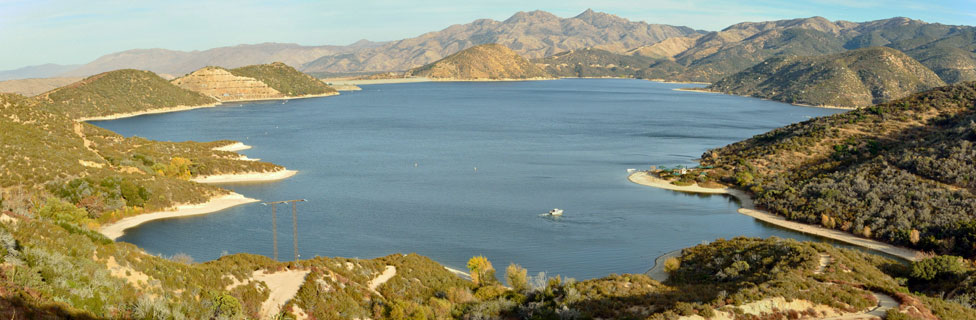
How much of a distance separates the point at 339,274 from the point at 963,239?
51518 mm

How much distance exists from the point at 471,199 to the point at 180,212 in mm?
29228

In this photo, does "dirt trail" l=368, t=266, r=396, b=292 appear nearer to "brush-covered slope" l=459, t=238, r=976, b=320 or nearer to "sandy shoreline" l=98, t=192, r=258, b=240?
"brush-covered slope" l=459, t=238, r=976, b=320

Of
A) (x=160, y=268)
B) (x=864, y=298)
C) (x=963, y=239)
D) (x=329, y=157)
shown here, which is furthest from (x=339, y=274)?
(x=329, y=157)

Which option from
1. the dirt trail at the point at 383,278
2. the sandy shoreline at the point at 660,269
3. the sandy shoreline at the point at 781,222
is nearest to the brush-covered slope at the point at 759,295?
the sandy shoreline at the point at 660,269

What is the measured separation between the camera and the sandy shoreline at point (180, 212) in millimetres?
58878

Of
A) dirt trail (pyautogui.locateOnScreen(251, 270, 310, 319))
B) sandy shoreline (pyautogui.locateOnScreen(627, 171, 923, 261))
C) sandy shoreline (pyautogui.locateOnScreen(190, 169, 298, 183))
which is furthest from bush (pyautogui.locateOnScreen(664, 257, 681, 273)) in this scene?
sandy shoreline (pyautogui.locateOnScreen(190, 169, 298, 183))

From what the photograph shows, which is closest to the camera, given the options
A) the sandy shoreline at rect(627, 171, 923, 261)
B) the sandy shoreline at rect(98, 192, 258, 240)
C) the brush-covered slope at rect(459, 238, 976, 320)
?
the brush-covered slope at rect(459, 238, 976, 320)

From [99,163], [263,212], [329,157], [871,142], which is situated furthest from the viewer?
[329,157]

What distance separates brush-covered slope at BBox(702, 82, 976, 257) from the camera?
61906 mm

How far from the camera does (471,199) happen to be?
246 ft

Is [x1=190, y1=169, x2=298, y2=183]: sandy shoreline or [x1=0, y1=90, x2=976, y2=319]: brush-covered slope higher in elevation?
[x1=0, y1=90, x2=976, y2=319]: brush-covered slope

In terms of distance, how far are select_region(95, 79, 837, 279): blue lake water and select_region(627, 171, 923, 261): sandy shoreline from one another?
204cm

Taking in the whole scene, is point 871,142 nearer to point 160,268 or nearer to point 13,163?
point 160,268

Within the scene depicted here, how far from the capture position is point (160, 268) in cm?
2861
